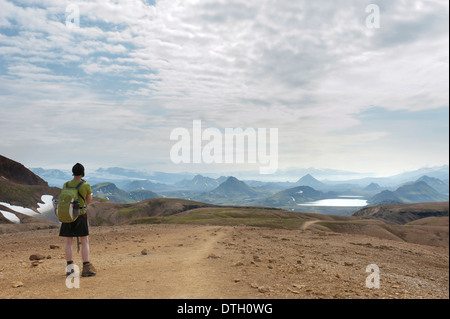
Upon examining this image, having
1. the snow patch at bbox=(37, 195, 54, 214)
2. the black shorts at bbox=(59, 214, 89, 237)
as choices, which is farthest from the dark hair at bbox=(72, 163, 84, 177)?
the snow patch at bbox=(37, 195, 54, 214)

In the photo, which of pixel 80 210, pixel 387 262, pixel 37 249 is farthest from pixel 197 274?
pixel 387 262

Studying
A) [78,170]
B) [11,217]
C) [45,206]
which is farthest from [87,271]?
[45,206]

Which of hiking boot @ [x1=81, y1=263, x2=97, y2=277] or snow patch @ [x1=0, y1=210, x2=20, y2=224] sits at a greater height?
hiking boot @ [x1=81, y1=263, x2=97, y2=277]

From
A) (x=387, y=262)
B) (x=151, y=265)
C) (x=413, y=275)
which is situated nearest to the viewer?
(x=151, y=265)

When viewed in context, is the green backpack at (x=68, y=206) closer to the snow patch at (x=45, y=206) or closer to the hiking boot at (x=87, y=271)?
the hiking boot at (x=87, y=271)

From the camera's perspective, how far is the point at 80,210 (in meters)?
12.3

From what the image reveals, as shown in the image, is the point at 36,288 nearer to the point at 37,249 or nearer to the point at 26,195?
the point at 37,249

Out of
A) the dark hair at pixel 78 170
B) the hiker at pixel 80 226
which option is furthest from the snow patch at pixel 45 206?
the dark hair at pixel 78 170

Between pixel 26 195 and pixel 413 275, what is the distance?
19487 centimetres

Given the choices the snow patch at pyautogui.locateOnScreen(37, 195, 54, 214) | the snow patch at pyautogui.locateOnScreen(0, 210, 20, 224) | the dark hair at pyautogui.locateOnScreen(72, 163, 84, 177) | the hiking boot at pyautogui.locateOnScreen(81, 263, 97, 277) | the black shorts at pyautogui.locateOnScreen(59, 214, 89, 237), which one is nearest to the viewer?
the black shorts at pyautogui.locateOnScreen(59, 214, 89, 237)

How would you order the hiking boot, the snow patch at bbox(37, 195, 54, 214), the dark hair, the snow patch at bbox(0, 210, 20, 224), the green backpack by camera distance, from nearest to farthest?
the green backpack, the hiking boot, the dark hair, the snow patch at bbox(0, 210, 20, 224), the snow patch at bbox(37, 195, 54, 214)

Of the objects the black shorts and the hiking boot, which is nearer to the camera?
the black shorts

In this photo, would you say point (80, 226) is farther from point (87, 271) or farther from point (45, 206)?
point (45, 206)

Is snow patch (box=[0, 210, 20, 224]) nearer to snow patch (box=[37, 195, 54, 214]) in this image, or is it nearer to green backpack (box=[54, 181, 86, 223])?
snow patch (box=[37, 195, 54, 214])
